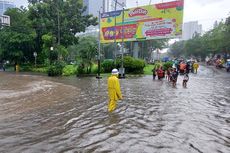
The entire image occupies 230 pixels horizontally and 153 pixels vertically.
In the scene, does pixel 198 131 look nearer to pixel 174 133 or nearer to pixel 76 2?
pixel 174 133

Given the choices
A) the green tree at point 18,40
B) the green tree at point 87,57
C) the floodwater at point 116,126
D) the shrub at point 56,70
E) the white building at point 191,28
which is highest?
the white building at point 191,28

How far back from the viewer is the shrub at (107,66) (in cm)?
2803

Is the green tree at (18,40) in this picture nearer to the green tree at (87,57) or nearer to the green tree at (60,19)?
the green tree at (60,19)

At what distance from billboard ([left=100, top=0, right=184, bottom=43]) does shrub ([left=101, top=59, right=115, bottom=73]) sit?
10.1 ft

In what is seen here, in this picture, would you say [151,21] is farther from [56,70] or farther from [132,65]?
[56,70]

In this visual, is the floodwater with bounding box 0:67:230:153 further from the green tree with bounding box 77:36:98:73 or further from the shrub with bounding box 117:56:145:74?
the shrub with bounding box 117:56:145:74

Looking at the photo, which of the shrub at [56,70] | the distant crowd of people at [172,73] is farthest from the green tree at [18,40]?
the distant crowd of people at [172,73]

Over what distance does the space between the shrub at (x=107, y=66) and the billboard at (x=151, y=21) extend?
3.07m

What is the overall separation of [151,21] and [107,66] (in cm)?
756

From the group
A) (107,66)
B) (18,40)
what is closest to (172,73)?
(107,66)

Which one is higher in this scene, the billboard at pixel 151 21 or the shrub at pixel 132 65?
the billboard at pixel 151 21

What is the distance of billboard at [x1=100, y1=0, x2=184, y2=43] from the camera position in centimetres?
2714

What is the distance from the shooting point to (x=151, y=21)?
95.2ft

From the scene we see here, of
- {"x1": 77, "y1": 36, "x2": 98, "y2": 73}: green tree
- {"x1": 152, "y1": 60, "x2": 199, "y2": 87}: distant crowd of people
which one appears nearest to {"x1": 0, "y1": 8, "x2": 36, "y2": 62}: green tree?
{"x1": 77, "y1": 36, "x2": 98, "y2": 73}: green tree
